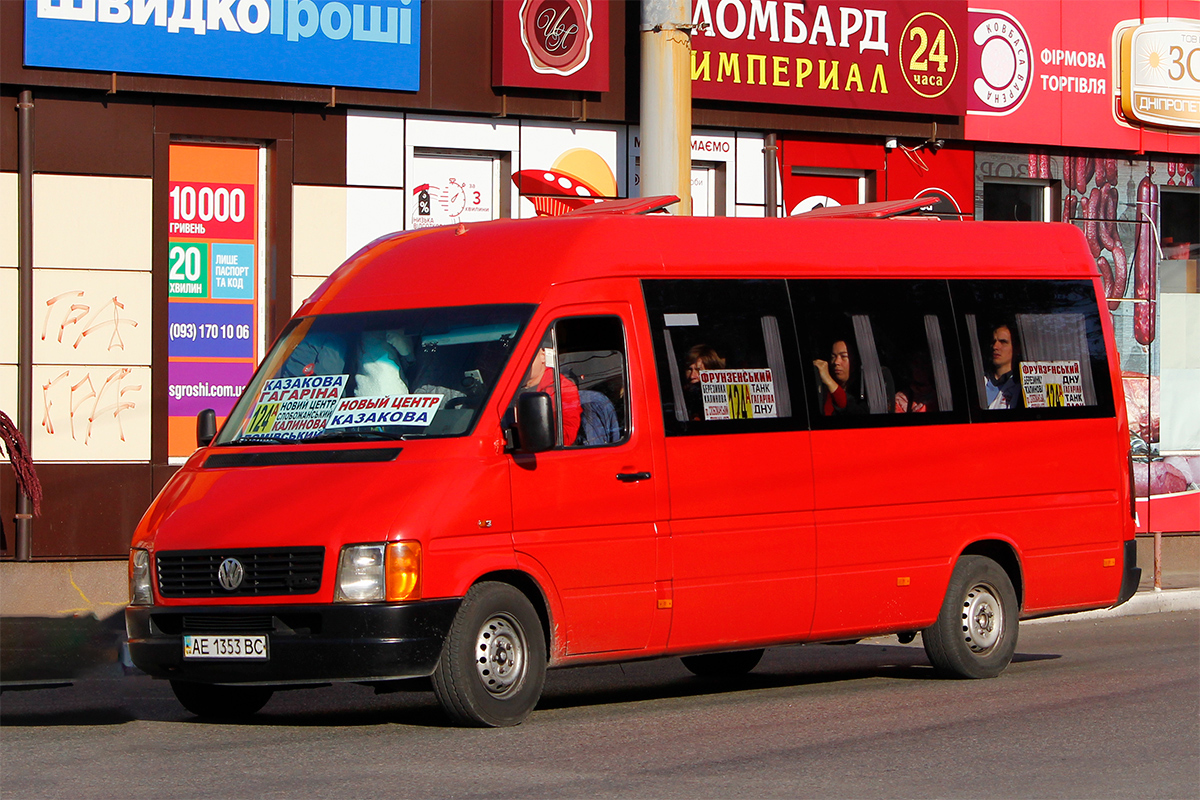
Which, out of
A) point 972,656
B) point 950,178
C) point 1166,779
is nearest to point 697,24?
point 950,178

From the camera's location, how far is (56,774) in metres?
7.61

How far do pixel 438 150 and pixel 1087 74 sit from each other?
8.21m

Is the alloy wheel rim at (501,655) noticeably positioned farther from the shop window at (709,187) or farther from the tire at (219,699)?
the shop window at (709,187)

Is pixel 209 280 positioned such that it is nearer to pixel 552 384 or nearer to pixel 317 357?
pixel 317 357

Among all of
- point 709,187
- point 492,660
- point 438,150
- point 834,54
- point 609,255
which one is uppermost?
point 834,54

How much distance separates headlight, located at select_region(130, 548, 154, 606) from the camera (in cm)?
894

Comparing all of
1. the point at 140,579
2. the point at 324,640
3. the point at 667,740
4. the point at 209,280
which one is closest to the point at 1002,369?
the point at 667,740

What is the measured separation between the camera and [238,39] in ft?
54.1

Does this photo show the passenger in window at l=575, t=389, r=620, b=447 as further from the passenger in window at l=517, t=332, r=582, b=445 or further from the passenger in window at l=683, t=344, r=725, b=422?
the passenger in window at l=683, t=344, r=725, b=422

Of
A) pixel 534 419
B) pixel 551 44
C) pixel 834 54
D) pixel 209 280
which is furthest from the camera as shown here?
pixel 834 54

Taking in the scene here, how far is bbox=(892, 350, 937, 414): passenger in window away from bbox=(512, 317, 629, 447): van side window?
2.15m

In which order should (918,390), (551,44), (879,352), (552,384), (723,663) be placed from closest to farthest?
(552,384) < (879,352) < (918,390) < (723,663) < (551,44)

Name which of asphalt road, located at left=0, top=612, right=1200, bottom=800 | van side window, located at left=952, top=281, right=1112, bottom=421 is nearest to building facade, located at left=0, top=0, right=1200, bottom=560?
asphalt road, located at left=0, top=612, right=1200, bottom=800

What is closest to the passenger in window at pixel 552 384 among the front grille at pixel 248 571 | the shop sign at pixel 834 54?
the front grille at pixel 248 571
